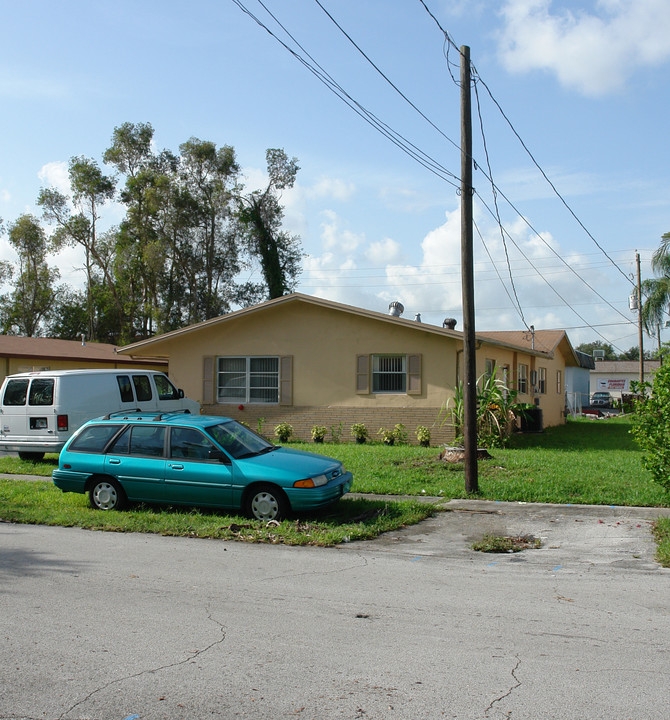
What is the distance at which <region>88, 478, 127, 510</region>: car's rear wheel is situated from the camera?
10742 millimetres

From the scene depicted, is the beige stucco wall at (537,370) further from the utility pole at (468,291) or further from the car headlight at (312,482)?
the car headlight at (312,482)

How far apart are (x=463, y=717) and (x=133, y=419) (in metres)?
7.87

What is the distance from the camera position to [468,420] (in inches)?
487

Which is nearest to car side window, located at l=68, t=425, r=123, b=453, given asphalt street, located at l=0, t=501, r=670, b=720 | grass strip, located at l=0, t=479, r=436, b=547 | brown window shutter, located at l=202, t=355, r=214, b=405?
grass strip, located at l=0, t=479, r=436, b=547

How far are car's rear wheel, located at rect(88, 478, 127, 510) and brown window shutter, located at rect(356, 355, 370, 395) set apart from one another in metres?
10.6

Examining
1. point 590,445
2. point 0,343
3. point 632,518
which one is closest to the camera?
point 632,518

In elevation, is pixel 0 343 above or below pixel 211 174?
below

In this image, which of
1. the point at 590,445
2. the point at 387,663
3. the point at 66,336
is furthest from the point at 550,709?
the point at 66,336

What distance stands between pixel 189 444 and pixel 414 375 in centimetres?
1041

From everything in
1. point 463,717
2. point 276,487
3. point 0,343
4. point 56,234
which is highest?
point 56,234

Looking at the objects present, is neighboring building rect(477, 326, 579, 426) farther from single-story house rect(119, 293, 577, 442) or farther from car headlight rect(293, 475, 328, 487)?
car headlight rect(293, 475, 328, 487)

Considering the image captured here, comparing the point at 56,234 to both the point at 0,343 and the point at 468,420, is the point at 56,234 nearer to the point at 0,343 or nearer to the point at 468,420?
the point at 0,343

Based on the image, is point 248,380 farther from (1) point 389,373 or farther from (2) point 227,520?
(2) point 227,520

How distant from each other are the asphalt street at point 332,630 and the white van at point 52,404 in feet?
21.2
